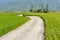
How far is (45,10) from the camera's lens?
503ft

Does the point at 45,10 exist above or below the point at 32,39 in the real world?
below

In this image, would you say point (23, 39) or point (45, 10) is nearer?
point (23, 39)

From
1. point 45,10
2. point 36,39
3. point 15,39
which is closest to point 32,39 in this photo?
point 36,39

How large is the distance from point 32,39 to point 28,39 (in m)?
0.33

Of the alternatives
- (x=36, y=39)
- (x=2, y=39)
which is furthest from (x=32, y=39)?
(x=2, y=39)

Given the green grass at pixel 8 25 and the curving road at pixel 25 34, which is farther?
the green grass at pixel 8 25

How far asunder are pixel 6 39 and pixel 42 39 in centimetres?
298

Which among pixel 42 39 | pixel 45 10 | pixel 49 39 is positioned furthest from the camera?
pixel 45 10

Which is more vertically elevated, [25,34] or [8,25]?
[25,34]

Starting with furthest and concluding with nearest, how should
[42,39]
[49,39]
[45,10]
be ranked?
[45,10]
[42,39]
[49,39]

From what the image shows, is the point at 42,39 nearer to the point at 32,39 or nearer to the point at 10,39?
the point at 32,39

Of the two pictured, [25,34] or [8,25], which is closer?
[25,34]

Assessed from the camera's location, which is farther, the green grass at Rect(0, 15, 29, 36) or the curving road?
the green grass at Rect(0, 15, 29, 36)

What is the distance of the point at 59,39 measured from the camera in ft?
48.5
